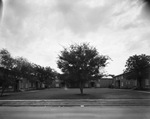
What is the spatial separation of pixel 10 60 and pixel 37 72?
3080 centimetres

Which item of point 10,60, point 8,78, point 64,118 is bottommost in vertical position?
point 64,118

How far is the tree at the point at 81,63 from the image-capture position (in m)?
21.9

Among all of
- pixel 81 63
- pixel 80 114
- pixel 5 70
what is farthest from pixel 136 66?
pixel 80 114

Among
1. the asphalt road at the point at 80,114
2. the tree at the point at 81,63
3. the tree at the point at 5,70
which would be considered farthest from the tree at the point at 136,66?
the asphalt road at the point at 80,114

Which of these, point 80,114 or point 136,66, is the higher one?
point 136,66

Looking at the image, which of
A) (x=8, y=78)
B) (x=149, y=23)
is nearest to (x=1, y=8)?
(x=149, y=23)

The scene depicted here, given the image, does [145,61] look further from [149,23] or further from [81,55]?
[149,23]

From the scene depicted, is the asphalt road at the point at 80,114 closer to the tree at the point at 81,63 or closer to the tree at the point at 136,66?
the tree at the point at 81,63

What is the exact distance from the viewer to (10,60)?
24.8 meters

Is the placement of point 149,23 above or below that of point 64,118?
above

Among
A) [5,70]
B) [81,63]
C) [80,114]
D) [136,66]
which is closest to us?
[80,114]

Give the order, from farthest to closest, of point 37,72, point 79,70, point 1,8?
point 37,72, point 79,70, point 1,8

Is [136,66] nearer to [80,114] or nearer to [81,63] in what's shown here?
[81,63]

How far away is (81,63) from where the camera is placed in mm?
22031
